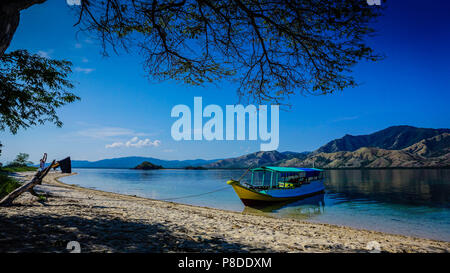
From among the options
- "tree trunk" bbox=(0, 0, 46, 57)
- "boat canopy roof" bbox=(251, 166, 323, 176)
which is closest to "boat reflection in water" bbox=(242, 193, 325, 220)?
"boat canopy roof" bbox=(251, 166, 323, 176)

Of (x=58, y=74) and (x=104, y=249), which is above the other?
(x=58, y=74)

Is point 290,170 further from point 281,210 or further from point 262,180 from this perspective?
point 262,180

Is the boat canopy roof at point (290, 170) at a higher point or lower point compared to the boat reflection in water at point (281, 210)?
higher

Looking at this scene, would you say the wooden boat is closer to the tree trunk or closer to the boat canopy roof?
the boat canopy roof

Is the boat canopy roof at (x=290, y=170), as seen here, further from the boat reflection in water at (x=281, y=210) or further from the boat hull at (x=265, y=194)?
the boat reflection in water at (x=281, y=210)

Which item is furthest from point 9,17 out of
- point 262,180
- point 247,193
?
point 262,180

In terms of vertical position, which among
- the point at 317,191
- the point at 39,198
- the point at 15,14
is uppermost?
the point at 15,14

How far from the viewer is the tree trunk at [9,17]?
3.97 m

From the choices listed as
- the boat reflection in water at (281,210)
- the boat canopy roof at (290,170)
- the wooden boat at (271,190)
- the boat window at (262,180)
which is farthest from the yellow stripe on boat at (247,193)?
the boat canopy roof at (290,170)
